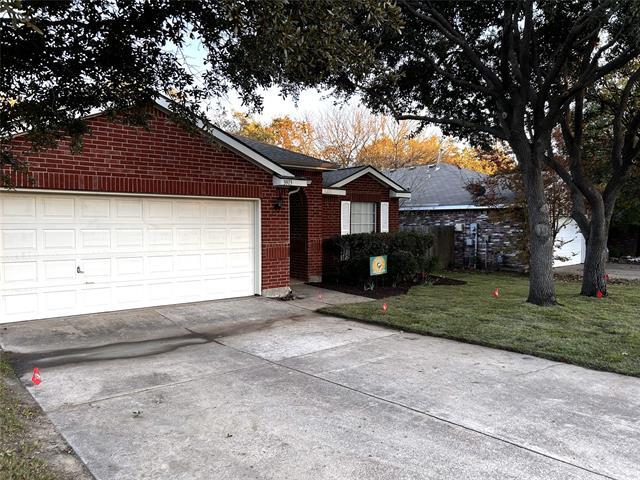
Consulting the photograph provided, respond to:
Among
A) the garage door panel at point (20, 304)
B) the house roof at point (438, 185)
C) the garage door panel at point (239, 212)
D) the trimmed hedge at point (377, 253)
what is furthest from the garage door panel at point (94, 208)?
the house roof at point (438, 185)

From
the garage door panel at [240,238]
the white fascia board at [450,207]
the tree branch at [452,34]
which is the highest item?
the tree branch at [452,34]

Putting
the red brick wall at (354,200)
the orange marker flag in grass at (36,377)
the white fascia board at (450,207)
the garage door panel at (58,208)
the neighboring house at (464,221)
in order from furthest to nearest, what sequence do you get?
the neighboring house at (464,221) < the white fascia board at (450,207) < the red brick wall at (354,200) < the garage door panel at (58,208) < the orange marker flag in grass at (36,377)

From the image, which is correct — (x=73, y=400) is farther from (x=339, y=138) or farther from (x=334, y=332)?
(x=339, y=138)

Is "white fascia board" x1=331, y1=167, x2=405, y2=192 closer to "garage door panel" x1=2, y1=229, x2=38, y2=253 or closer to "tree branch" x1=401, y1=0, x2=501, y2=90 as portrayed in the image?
"tree branch" x1=401, y1=0, x2=501, y2=90

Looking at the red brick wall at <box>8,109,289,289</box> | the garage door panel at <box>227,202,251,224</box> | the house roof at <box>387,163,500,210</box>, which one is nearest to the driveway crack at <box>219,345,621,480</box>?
the red brick wall at <box>8,109,289,289</box>

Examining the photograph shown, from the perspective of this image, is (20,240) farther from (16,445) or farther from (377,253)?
(377,253)

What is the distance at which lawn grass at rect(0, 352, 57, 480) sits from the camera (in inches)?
124

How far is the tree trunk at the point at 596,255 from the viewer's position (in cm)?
1145

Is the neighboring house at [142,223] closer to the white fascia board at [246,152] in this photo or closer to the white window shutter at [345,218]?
the white fascia board at [246,152]

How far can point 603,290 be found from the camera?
37.8 feet

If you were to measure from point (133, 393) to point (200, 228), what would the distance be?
17.3ft

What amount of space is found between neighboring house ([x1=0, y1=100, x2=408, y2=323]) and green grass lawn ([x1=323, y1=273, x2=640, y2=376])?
2.53 meters

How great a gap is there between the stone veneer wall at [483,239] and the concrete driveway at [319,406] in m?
11.9

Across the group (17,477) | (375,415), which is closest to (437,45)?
(375,415)
